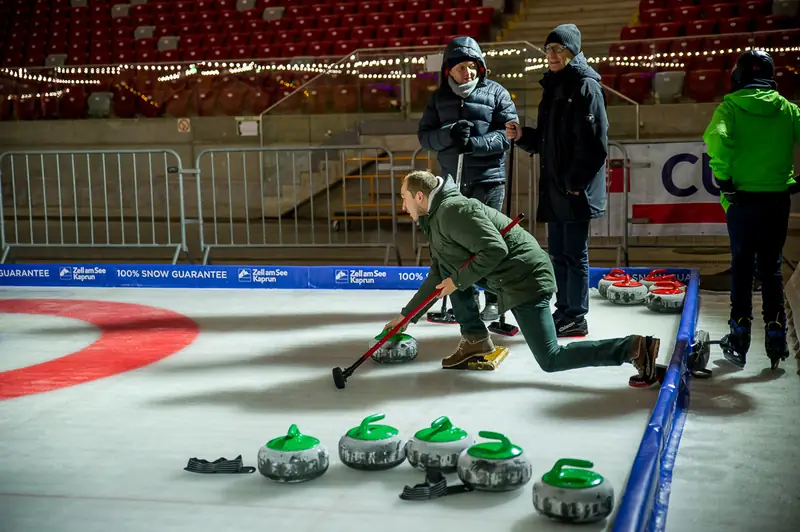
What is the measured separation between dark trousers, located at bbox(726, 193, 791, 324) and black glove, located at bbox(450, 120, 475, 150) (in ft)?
6.08

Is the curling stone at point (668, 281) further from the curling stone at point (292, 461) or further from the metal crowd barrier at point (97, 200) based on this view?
the metal crowd barrier at point (97, 200)

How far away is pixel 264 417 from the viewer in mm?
4207

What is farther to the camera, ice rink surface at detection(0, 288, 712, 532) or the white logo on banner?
the white logo on banner

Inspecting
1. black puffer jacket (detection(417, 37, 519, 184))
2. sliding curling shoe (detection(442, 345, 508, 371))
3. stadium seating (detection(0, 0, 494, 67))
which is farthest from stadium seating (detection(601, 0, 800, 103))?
sliding curling shoe (detection(442, 345, 508, 371))

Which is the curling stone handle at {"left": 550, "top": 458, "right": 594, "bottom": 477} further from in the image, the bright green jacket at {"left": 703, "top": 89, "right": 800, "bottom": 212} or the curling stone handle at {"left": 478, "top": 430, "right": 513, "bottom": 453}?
the bright green jacket at {"left": 703, "top": 89, "right": 800, "bottom": 212}

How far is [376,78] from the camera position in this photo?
13.2 meters

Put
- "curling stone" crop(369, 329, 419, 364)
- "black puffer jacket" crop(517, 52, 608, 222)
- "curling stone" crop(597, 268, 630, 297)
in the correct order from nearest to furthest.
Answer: "curling stone" crop(369, 329, 419, 364), "black puffer jacket" crop(517, 52, 608, 222), "curling stone" crop(597, 268, 630, 297)

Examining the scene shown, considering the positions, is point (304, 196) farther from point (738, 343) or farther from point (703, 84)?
point (738, 343)

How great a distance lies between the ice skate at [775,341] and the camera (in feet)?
16.2

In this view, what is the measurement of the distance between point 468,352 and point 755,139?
6.54ft

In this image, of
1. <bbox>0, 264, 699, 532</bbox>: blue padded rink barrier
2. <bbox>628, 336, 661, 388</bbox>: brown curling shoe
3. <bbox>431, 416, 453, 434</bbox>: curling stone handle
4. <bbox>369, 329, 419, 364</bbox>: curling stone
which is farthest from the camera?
<bbox>369, 329, 419, 364</bbox>: curling stone

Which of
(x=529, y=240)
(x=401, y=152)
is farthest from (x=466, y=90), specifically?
(x=401, y=152)

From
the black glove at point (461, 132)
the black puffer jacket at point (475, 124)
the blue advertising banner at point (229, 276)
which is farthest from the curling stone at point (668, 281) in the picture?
the black glove at point (461, 132)

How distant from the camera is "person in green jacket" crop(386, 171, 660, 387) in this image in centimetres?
444
